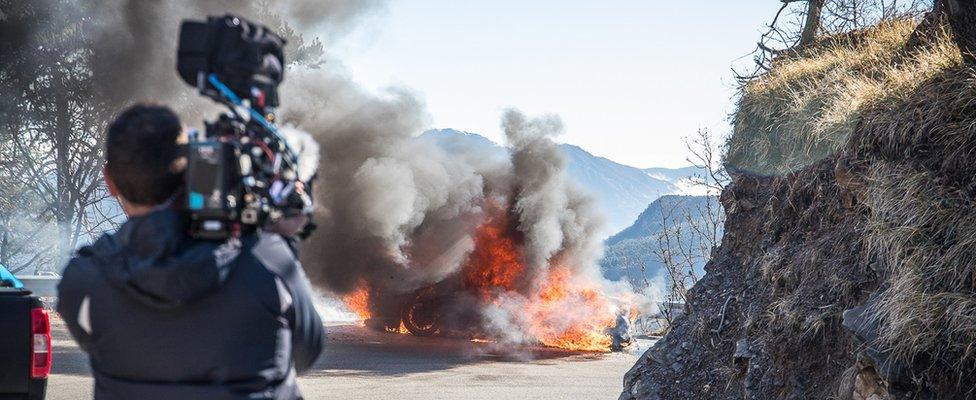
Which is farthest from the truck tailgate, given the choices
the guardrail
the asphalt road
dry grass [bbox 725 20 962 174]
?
the guardrail

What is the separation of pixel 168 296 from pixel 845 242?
5.30 m

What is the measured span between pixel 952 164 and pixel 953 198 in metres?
0.30

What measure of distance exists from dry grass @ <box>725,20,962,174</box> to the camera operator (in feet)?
17.8

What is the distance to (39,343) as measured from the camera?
16.6ft

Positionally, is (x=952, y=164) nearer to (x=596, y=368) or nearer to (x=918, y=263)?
(x=918, y=263)

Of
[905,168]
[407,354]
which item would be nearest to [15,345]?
[905,168]

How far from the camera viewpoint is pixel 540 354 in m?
18.3

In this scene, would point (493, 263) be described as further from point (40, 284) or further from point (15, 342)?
point (15, 342)

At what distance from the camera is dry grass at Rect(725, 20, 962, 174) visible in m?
6.61

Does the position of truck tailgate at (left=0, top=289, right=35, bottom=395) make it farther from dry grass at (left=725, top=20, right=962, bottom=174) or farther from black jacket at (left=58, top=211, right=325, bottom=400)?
dry grass at (left=725, top=20, right=962, bottom=174)

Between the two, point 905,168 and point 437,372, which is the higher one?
point 905,168

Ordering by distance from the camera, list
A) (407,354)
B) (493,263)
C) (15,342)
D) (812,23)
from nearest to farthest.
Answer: (15,342)
(812,23)
(407,354)
(493,263)

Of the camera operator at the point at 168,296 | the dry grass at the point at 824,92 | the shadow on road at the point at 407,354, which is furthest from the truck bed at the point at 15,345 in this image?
the shadow on road at the point at 407,354

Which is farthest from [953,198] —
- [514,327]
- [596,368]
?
[514,327]
